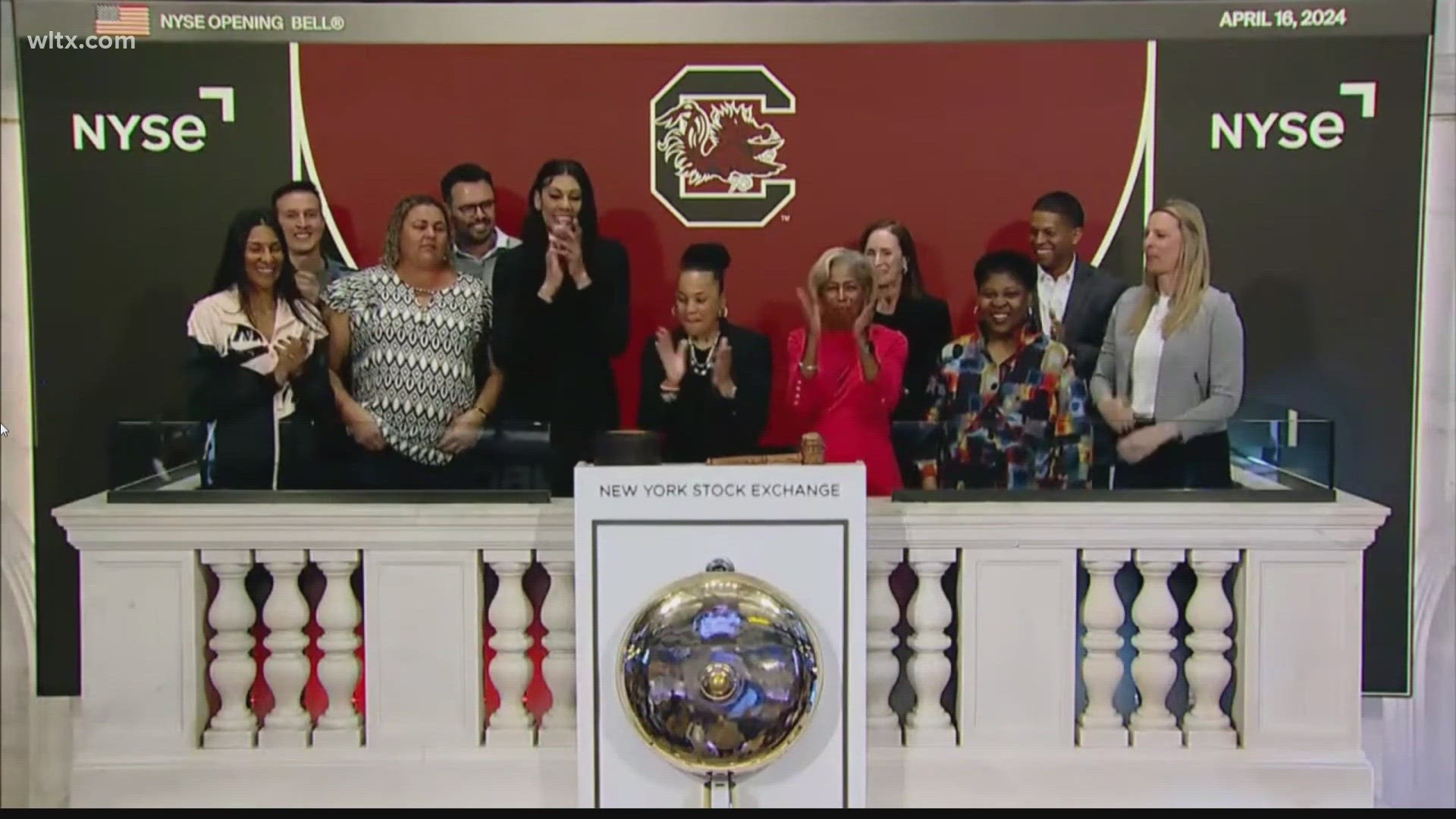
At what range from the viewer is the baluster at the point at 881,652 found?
1786 millimetres

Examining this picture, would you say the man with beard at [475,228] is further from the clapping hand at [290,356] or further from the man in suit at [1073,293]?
the man in suit at [1073,293]

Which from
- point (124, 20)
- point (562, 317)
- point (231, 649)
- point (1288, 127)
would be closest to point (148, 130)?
point (124, 20)

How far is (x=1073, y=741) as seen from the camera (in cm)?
183

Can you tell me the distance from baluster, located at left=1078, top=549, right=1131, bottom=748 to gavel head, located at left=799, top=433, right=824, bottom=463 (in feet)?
1.36

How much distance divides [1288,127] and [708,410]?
3.02 ft

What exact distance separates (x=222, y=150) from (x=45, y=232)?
29 cm

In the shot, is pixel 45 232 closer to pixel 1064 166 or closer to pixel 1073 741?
pixel 1064 166

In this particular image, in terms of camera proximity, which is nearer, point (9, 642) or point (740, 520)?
point (740, 520)

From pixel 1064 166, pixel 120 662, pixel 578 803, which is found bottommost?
pixel 578 803

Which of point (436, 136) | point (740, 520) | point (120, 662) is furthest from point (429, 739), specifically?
point (436, 136)

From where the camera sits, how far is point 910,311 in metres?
1.80

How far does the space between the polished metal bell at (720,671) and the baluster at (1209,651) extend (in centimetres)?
57

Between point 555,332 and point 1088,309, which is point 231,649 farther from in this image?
point 1088,309

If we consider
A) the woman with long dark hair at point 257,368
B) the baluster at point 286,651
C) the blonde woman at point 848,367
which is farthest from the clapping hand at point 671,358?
the baluster at point 286,651
